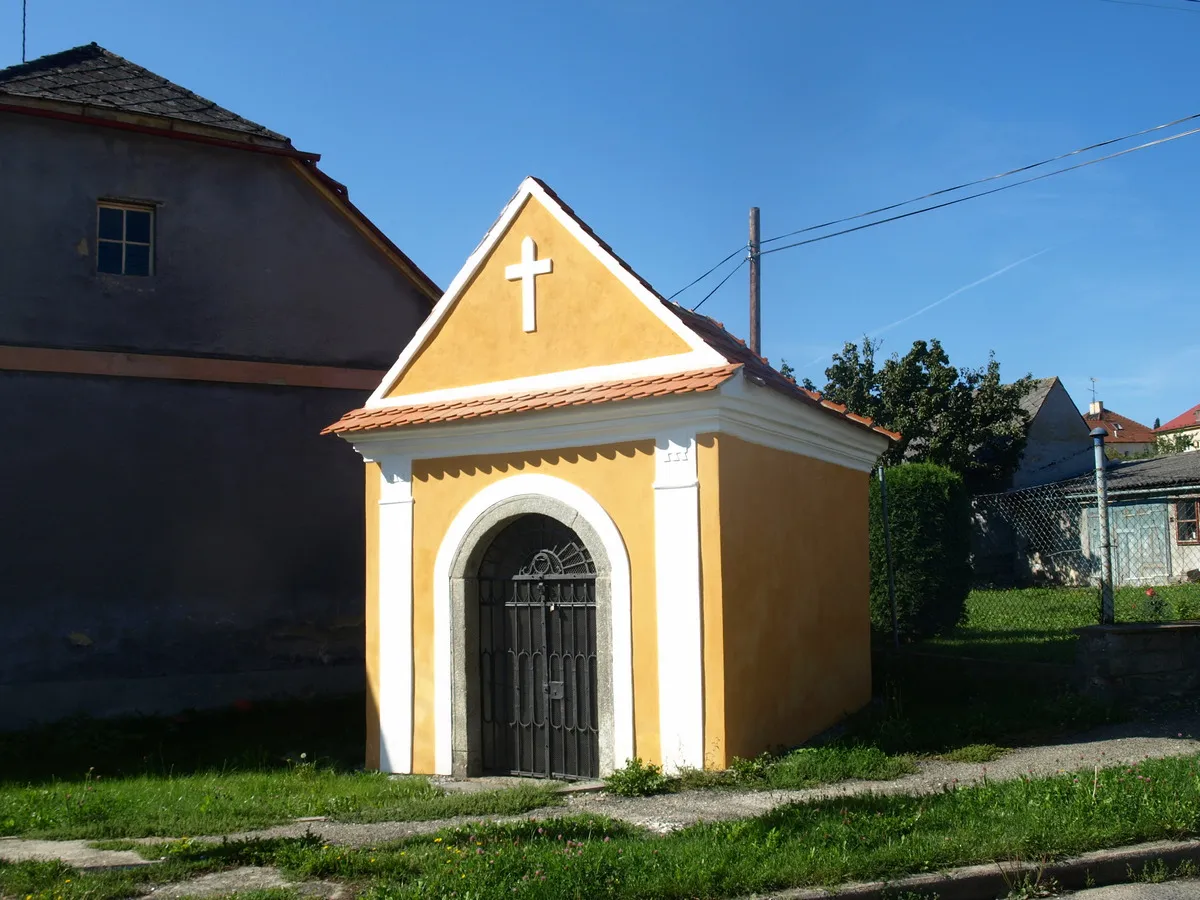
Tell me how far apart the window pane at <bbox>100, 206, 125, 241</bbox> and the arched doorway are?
6.77m

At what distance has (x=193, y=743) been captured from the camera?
12086 millimetres

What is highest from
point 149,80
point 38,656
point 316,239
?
point 149,80

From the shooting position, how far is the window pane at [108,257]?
12.9 metres

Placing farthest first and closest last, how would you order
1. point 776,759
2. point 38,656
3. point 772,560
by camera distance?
point 38,656 < point 772,560 < point 776,759

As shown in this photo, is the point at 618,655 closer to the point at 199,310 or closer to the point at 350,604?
the point at 350,604

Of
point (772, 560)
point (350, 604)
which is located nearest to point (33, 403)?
point (350, 604)

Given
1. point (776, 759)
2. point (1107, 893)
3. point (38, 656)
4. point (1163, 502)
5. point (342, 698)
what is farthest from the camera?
point (1163, 502)

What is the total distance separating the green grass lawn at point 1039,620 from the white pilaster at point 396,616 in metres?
5.82

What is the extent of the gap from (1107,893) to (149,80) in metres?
13.9

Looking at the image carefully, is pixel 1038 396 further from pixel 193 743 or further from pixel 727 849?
pixel 727 849

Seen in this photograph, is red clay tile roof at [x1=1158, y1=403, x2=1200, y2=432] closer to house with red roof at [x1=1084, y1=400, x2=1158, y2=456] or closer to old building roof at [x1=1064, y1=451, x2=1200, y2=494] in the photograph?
house with red roof at [x1=1084, y1=400, x2=1158, y2=456]

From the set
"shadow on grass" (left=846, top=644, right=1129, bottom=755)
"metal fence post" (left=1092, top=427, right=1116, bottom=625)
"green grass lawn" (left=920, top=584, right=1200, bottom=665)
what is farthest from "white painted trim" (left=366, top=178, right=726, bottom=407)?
"green grass lawn" (left=920, top=584, right=1200, bottom=665)

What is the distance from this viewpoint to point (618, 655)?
880cm

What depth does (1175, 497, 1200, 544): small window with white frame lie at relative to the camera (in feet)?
80.1
